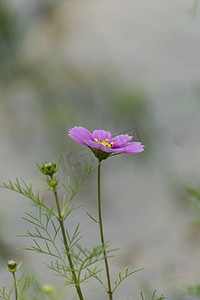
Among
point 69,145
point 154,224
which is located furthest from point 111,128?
point 154,224

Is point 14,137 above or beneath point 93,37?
beneath

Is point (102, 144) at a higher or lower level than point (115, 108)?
lower

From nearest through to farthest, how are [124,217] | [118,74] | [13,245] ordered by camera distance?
[13,245], [124,217], [118,74]

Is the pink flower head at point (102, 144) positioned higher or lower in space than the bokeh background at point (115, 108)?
lower

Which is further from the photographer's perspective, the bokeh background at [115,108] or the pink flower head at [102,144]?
the bokeh background at [115,108]

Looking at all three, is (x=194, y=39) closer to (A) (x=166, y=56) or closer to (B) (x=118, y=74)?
(A) (x=166, y=56)

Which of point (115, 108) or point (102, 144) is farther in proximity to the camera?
point (115, 108)
